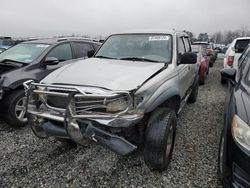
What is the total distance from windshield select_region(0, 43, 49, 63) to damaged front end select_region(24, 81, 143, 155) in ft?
7.83

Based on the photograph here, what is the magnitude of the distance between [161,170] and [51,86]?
1716 mm

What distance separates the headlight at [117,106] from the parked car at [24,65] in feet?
7.87

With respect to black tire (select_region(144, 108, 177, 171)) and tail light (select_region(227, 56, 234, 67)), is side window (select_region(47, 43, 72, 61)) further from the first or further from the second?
tail light (select_region(227, 56, 234, 67))

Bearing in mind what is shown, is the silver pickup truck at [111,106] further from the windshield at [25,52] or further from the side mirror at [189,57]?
the windshield at [25,52]

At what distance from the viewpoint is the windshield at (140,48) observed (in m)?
3.50

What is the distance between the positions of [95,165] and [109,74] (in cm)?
127

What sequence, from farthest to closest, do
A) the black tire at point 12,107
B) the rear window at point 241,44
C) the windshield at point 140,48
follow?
the rear window at point 241,44 → the black tire at point 12,107 → the windshield at point 140,48

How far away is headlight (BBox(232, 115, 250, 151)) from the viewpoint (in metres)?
1.91

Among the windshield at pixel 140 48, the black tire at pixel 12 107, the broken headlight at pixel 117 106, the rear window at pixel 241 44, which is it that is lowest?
the black tire at pixel 12 107

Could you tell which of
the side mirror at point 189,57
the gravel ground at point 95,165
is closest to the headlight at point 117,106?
the gravel ground at point 95,165

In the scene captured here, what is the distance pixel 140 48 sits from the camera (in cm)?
368

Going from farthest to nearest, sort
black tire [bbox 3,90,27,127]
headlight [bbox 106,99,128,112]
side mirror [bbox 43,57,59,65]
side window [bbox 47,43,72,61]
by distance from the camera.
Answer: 1. side window [bbox 47,43,72,61]
2. side mirror [bbox 43,57,59,65]
3. black tire [bbox 3,90,27,127]
4. headlight [bbox 106,99,128,112]

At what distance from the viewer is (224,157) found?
7.11 feet

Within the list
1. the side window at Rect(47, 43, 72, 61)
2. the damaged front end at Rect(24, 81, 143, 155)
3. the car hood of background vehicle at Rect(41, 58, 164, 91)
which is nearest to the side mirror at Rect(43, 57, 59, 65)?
the side window at Rect(47, 43, 72, 61)
